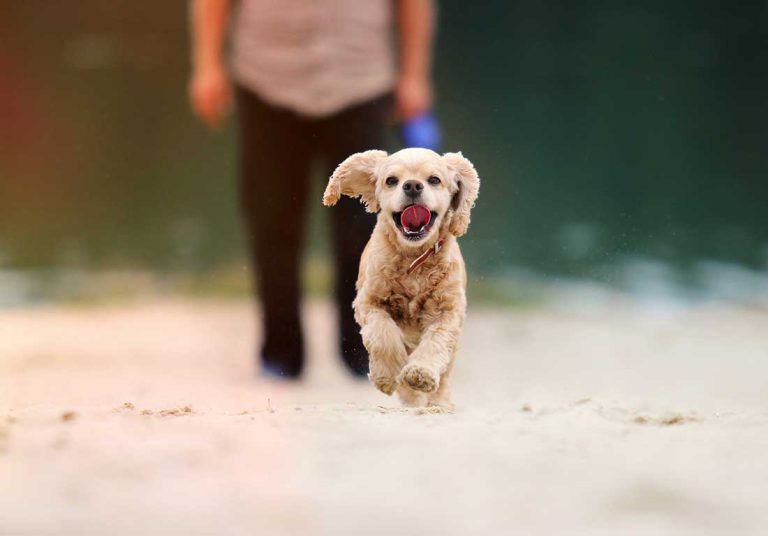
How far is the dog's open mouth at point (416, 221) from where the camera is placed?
2740mm

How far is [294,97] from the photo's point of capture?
3.98 m

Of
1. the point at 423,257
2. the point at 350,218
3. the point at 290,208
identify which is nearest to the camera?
the point at 423,257

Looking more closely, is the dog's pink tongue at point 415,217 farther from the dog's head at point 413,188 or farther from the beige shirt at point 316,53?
the beige shirt at point 316,53

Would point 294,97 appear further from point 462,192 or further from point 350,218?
point 462,192

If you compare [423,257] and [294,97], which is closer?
[423,257]

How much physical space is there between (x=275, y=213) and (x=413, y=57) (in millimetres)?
852

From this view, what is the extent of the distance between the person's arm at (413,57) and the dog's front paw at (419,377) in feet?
4.70

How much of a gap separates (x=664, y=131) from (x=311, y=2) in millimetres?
3991

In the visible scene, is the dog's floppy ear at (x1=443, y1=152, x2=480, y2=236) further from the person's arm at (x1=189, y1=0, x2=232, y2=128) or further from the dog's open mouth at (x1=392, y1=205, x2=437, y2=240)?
the person's arm at (x1=189, y1=0, x2=232, y2=128)

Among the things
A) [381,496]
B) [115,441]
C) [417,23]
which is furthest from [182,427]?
[417,23]

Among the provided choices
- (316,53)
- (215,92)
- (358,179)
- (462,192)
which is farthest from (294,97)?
(462,192)

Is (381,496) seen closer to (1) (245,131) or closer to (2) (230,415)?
(2) (230,415)

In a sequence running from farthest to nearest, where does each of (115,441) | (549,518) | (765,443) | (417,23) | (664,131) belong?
1. (664,131)
2. (417,23)
3. (765,443)
4. (115,441)
5. (549,518)

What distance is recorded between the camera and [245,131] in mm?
4125
